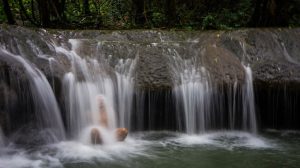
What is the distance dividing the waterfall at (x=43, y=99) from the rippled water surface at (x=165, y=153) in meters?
0.32

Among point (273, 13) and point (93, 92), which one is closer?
point (93, 92)

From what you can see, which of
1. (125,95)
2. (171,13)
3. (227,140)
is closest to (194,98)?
(227,140)

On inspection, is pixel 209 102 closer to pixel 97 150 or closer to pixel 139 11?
pixel 97 150

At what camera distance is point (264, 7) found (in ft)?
34.1

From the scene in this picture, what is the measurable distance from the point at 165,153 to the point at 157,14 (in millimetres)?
5450

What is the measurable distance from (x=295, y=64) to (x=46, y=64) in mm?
4600

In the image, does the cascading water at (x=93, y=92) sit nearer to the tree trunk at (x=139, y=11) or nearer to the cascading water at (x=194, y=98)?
the cascading water at (x=194, y=98)

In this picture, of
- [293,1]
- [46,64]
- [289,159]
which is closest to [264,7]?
[293,1]

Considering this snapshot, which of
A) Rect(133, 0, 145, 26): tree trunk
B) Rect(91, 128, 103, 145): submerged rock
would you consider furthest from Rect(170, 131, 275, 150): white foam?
Rect(133, 0, 145, 26): tree trunk

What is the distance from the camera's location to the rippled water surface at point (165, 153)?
20.6 feet

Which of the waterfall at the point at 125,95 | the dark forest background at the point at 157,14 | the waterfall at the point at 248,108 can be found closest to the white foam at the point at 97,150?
the waterfall at the point at 125,95

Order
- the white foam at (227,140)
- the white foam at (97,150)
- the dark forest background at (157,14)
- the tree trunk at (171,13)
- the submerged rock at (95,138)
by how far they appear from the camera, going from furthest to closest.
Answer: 1. the tree trunk at (171,13)
2. the dark forest background at (157,14)
3. the white foam at (227,140)
4. the submerged rock at (95,138)
5. the white foam at (97,150)

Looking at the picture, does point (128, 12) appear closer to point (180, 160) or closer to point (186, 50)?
point (186, 50)

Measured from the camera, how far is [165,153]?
6.81 metres
